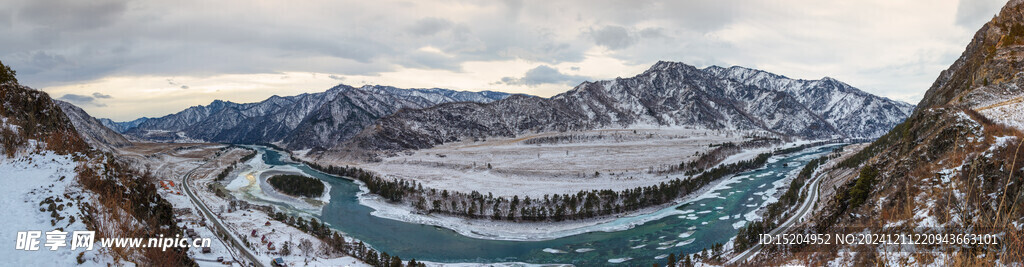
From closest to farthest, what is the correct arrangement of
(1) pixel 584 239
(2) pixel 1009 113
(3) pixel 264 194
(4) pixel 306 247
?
(2) pixel 1009 113 < (4) pixel 306 247 < (1) pixel 584 239 < (3) pixel 264 194

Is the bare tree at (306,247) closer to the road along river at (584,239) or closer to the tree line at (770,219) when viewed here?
the road along river at (584,239)

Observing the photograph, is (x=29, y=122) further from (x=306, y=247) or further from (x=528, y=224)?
(x=528, y=224)

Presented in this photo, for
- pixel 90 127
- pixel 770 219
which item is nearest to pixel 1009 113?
pixel 770 219

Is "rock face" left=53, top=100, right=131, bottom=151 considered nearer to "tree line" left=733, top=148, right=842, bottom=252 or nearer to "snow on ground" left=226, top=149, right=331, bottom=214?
"snow on ground" left=226, top=149, right=331, bottom=214

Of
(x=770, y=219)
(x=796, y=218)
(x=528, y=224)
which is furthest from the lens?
(x=528, y=224)

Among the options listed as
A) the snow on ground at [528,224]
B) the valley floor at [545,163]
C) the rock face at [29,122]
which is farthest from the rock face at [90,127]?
the rock face at [29,122]

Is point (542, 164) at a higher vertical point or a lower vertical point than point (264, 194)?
higher
